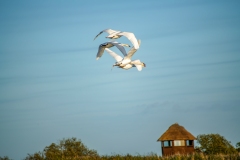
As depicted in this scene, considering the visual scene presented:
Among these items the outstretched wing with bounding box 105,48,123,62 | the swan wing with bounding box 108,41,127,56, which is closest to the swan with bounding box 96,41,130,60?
the swan wing with bounding box 108,41,127,56

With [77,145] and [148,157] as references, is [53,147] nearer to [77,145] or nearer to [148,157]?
[77,145]

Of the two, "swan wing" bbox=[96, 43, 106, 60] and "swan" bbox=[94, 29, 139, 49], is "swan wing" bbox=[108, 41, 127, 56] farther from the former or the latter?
"swan" bbox=[94, 29, 139, 49]

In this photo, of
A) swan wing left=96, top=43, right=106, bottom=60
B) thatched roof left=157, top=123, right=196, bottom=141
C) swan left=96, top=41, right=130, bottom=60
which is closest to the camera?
swan left=96, top=41, right=130, bottom=60

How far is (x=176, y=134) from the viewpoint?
67438 millimetres

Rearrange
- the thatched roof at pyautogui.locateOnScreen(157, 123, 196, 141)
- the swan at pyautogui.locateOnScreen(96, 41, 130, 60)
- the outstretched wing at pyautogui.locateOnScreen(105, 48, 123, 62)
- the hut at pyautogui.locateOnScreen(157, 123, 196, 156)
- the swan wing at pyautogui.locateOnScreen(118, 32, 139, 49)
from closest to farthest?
1. the swan wing at pyautogui.locateOnScreen(118, 32, 139, 49)
2. the swan at pyautogui.locateOnScreen(96, 41, 130, 60)
3. the outstretched wing at pyautogui.locateOnScreen(105, 48, 123, 62)
4. the hut at pyautogui.locateOnScreen(157, 123, 196, 156)
5. the thatched roof at pyautogui.locateOnScreen(157, 123, 196, 141)

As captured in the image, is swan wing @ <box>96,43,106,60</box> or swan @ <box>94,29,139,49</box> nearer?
swan @ <box>94,29,139,49</box>

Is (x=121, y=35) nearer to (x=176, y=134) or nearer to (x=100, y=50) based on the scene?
(x=100, y=50)

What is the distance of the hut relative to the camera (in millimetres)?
66438

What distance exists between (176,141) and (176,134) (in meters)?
0.93

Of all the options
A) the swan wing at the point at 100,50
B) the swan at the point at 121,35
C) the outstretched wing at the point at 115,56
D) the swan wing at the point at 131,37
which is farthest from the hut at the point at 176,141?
the swan wing at the point at 131,37

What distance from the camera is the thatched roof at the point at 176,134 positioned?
6706 centimetres

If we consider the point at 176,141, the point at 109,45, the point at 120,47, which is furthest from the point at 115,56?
the point at 176,141

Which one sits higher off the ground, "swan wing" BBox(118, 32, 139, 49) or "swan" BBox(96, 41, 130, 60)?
"swan" BBox(96, 41, 130, 60)

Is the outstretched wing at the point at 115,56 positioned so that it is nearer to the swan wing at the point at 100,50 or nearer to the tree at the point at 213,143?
the swan wing at the point at 100,50
